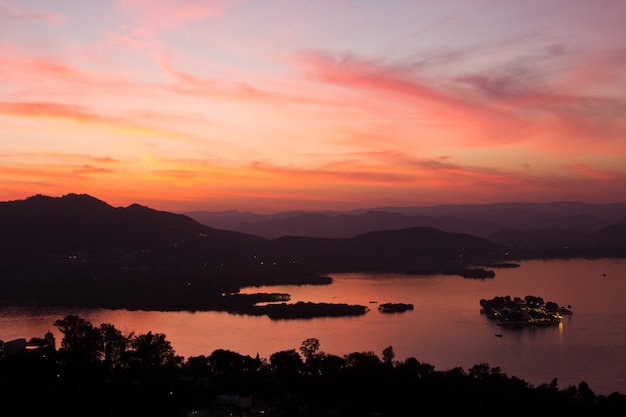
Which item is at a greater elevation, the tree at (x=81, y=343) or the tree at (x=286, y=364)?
the tree at (x=81, y=343)

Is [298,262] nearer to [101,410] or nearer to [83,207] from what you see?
[83,207]

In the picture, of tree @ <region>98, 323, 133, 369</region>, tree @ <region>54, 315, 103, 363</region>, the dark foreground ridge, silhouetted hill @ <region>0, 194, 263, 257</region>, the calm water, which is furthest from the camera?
silhouetted hill @ <region>0, 194, 263, 257</region>

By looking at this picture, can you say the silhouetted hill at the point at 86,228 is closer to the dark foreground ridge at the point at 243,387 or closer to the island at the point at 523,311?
the island at the point at 523,311

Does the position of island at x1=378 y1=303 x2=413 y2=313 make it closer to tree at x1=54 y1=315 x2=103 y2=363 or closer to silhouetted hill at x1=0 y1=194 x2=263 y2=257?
tree at x1=54 y1=315 x2=103 y2=363

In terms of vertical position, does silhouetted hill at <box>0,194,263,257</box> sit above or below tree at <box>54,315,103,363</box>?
above

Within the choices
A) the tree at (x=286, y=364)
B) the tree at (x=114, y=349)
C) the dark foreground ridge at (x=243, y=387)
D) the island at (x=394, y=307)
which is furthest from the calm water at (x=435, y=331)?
the tree at (x=286, y=364)

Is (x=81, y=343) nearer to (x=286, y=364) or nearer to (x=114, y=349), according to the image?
(x=114, y=349)

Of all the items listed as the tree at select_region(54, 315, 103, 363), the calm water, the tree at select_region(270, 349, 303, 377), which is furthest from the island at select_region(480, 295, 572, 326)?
the tree at select_region(54, 315, 103, 363)

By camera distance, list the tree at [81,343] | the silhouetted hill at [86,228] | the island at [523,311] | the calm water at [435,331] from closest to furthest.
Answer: the tree at [81,343] < the calm water at [435,331] < the island at [523,311] < the silhouetted hill at [86,228]
